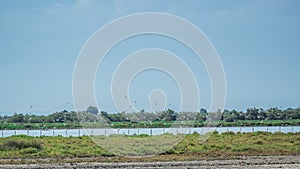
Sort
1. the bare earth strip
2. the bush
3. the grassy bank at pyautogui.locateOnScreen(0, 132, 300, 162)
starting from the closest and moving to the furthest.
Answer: the bare earth strip < the grassy bank at pyautogui.locateOnScreen(0, 132, 300, 162) < the bush

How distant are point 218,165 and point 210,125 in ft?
101

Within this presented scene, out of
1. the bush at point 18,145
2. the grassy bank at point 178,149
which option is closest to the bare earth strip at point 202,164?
the grassy bank at point 178,149

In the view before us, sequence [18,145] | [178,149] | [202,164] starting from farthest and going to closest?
[18,145] < [178,149] < [202,164]

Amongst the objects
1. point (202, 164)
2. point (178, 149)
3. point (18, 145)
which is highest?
point (18, 145)

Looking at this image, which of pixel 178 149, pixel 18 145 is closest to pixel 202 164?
pixel 178 149

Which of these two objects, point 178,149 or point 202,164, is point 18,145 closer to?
point 178,149

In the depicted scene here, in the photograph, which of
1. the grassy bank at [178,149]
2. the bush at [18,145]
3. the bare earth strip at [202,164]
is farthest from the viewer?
the bush at [18,145]

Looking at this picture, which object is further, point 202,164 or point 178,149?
point 178,149

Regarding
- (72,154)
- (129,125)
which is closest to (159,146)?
(72,154)

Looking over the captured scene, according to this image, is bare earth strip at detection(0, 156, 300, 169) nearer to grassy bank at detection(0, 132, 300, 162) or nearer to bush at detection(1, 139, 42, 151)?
grassy bank at detection(0, 132, 300, 162)

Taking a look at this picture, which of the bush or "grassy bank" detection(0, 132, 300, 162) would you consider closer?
"grassy bank" detection(0, 132, 300, 162)

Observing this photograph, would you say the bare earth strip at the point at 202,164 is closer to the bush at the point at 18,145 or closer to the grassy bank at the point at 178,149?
the grassy bank at the point at 178,149

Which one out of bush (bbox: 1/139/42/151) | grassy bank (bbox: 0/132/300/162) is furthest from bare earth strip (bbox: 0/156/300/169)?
bush (bbox: 1/139/42/151)

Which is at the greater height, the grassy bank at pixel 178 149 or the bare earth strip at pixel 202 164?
the grassy bank at pixel 178 149
